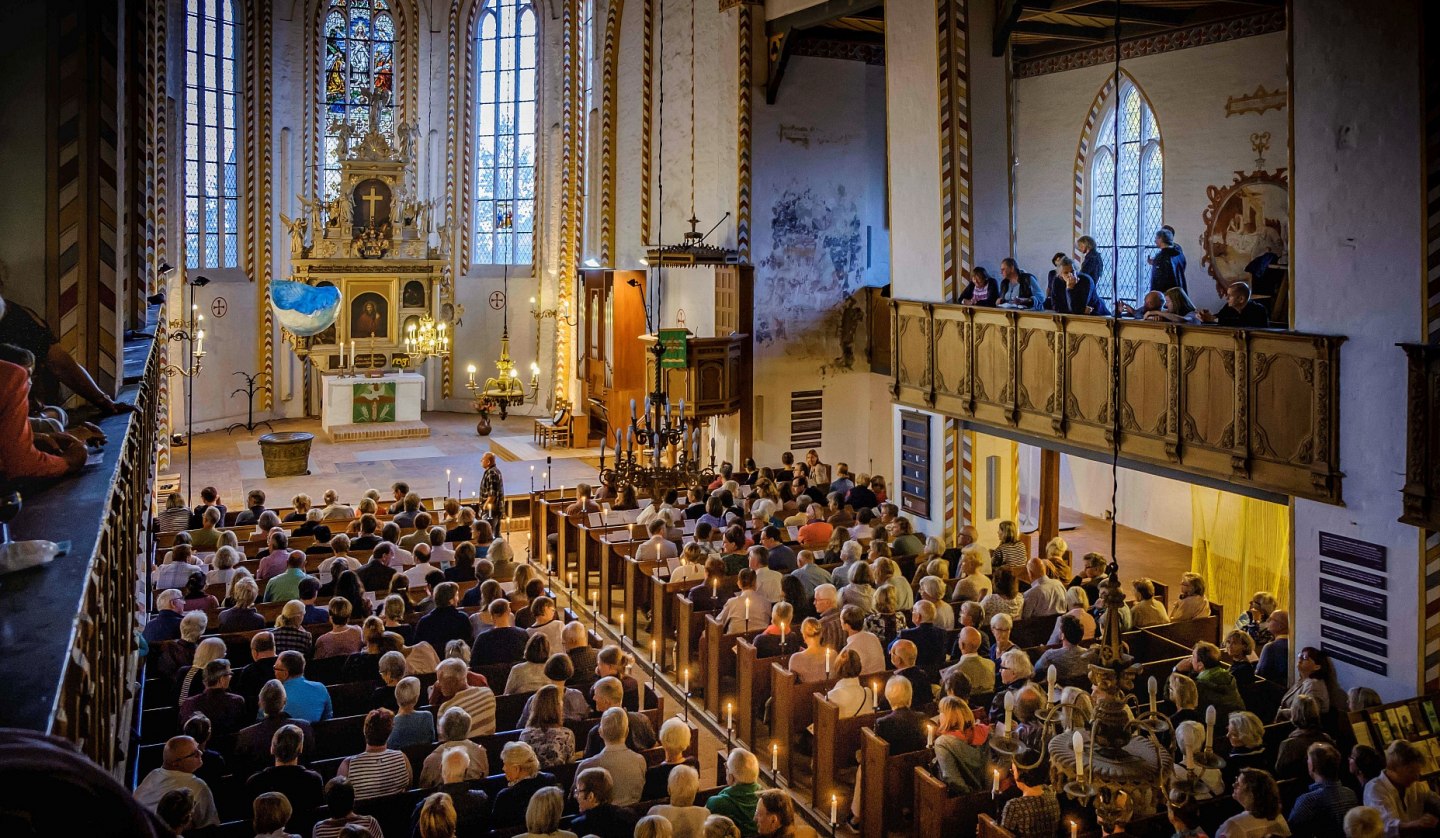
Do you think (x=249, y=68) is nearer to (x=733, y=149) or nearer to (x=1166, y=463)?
(x=733, y=149)

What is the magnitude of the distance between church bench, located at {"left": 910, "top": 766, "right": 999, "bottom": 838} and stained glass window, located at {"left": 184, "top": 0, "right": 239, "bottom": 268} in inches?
974

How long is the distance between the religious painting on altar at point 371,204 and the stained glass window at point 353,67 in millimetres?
1787

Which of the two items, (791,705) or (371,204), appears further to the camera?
(371,204)

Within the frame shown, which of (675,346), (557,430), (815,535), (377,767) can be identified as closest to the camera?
(377,767)

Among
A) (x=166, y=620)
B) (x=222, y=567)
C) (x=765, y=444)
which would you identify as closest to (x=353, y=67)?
(x=765, y=444)

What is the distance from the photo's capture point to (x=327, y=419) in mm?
27047

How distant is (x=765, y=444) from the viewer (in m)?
20.9

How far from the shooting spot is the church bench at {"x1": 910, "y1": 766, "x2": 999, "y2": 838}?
23.7ft

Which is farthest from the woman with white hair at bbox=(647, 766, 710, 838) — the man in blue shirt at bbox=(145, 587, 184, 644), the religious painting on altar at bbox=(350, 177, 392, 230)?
the religious painting on altar at bbox=(350, 177, 392, 230)

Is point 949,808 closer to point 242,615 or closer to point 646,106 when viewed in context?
point 242,615

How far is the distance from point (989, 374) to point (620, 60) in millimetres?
12586

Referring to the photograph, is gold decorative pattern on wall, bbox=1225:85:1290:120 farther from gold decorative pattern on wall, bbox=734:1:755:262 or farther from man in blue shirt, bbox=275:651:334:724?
man in blue shirt, bbox=275:651:334:724

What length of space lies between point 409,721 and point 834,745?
3022 mm

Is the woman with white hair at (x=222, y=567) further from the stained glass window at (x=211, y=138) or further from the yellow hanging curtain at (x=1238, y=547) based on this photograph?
the stained glass window at (x=211, y=138)
